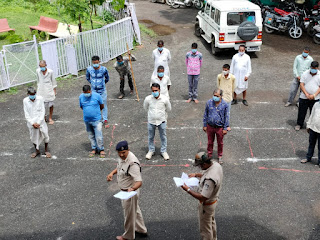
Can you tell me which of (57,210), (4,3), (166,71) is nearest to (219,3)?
(166,71)

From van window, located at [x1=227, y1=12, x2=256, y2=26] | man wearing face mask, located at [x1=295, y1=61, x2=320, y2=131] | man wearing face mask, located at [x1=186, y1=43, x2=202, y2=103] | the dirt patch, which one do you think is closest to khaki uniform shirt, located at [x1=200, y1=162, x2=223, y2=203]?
man wearing face mask, located at [x1=295, y1=61, x2=320, y2=131]

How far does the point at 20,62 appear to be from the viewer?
1223 cm

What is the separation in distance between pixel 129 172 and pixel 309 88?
569cm

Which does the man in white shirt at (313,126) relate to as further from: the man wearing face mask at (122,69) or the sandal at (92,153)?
the man wearing face mask at (122,69)

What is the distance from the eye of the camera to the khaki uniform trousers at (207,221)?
5535 millimetres

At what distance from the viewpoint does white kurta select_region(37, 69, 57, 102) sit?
984cm

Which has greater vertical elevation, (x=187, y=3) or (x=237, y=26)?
(x=237, y=26)

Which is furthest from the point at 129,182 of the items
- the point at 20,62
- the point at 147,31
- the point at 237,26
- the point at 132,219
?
the point at 147,31

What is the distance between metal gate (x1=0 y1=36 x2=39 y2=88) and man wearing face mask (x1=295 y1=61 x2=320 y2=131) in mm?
8523

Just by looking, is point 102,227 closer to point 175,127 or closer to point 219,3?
point 175,127

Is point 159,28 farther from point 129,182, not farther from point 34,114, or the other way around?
point 129,182

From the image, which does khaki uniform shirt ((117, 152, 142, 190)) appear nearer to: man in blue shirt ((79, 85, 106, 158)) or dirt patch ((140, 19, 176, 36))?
man in blue shirt ((79, 85, 106, 158))

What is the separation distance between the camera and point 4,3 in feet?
77.4

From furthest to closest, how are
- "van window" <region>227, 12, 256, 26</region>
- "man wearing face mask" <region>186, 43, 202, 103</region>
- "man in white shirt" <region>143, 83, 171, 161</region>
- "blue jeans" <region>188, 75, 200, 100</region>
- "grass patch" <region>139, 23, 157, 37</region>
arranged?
"grass patch" <region>139, 23, 157, 37</region> < "van window" <region>227, 12, 256, 26</region> < "blue jeans" <region>188, 75, 200, 100</region> < "man wearing face mask" <region>186, 43, 202, 103</region> < "man in white shirt" <region>143, 83, 171, 161</region>
